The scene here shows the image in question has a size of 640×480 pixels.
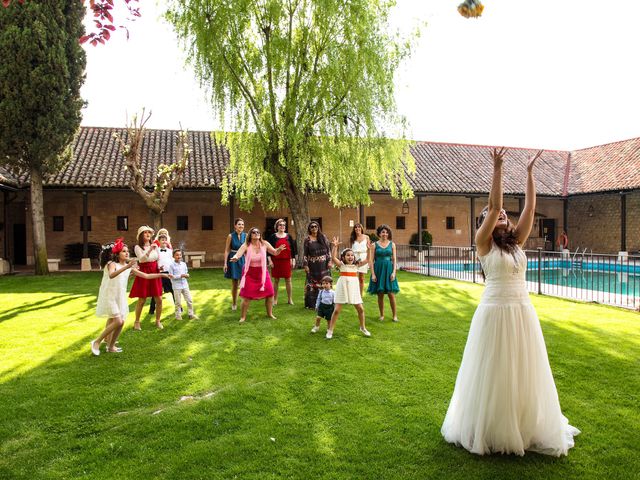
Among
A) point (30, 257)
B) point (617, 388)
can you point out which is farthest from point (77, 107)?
point (617, 388)

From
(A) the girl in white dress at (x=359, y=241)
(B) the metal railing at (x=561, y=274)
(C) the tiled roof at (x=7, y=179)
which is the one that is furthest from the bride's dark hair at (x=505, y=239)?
(C) the tiled roof at (x=7, y=179)

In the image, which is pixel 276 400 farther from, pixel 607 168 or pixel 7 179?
pixel 607 168

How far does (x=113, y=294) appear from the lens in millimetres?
6000

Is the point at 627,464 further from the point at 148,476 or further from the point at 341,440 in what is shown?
the point at 148,476

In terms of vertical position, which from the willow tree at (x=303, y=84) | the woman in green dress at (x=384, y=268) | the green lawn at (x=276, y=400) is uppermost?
the willow tree at (x=303, y=84)

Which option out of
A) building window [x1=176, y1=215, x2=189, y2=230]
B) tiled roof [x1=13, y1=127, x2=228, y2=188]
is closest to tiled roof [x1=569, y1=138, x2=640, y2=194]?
tiled roof [x1=13, y1=127, x2=228, y2=188]

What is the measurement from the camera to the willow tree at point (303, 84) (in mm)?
14805

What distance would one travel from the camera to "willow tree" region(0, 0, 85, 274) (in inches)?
598

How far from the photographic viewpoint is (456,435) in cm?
359

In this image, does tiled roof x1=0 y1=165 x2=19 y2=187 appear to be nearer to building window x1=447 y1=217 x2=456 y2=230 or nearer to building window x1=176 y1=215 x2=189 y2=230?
building window x1=176 y1=215 x2=189 y2=230

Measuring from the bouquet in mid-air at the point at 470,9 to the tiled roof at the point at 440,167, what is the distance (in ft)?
60.3

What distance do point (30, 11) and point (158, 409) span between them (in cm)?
1631

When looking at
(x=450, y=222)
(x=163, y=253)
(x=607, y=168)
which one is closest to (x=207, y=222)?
(x=450, y=222)

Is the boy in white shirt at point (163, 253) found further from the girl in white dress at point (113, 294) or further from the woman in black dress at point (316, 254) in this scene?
the woman in black dress at point (316, 254)
